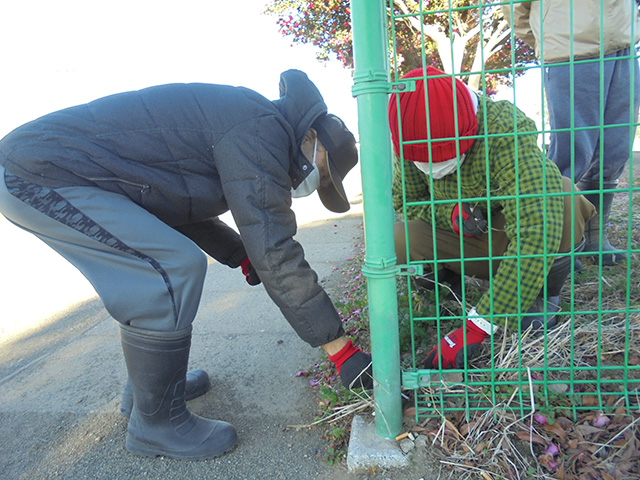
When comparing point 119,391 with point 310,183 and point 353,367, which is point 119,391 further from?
point 310,183

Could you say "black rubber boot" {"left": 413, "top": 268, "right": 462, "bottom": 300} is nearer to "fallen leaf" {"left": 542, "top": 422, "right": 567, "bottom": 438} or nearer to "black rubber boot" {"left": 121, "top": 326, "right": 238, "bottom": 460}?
"fallen leaf" {"left": 542, "top": 422, "right": 567, "bottom": 438}

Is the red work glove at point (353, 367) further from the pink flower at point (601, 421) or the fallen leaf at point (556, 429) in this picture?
the pink flower at point (601, 421)

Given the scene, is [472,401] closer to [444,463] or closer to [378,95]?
[444,463]

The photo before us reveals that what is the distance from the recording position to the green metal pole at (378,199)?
4.39 ft

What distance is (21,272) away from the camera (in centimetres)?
478

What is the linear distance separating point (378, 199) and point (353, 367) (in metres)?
0.69

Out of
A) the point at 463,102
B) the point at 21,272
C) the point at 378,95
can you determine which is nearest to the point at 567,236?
the point at 463,102

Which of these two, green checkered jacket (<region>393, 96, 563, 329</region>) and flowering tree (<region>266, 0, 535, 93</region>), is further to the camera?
flowering tree (<region>266, 0, 535, 93</region>)

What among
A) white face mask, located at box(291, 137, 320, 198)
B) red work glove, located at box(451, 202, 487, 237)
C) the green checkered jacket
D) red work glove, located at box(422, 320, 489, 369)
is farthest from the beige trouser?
white face mask, located at box(291, 137, 320, 198)

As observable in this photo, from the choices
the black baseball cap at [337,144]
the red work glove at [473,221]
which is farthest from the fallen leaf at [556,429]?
the black baseball cap at [337,144]

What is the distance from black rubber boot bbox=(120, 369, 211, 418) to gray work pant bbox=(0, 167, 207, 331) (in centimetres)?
53

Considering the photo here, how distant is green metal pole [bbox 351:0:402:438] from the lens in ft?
4.39

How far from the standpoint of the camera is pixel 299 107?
174 cm

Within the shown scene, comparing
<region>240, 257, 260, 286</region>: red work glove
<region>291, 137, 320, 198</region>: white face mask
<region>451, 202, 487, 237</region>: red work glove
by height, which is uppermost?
<region>291, 137, 320, 198</region>: white face mask
